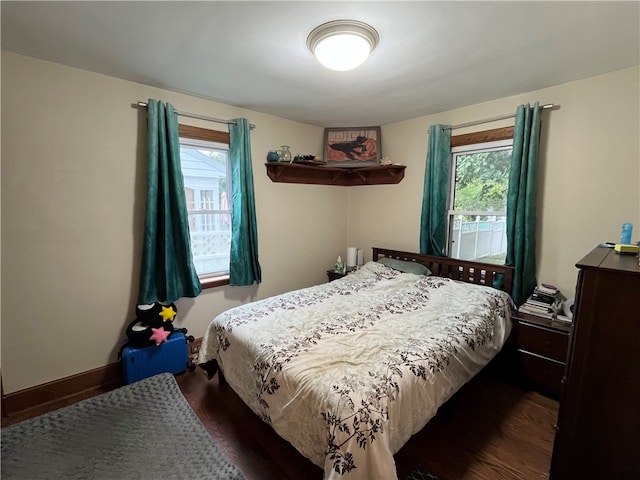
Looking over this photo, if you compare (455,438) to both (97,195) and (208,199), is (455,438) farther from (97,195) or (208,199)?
(97,195)

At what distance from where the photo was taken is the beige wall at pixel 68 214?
76.3 inches

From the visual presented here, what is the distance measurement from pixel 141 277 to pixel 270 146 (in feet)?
6.06

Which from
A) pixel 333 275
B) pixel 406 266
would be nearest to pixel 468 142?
pixel 406 266

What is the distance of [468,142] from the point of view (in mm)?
2875

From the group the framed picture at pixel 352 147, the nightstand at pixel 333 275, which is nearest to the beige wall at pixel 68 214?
the framed picture at pixel 352 147

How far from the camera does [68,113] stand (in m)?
2.07

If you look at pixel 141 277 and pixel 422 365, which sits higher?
pixel 141 277

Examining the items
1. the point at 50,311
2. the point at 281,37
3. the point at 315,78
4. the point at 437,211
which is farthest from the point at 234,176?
the point at 437,211

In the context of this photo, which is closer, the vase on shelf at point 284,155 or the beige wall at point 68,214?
the beige wall at point 68,214

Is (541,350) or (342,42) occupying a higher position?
(342,42)

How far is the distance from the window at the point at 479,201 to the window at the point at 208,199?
2.43m

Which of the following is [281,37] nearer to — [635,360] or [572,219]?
[635,360]

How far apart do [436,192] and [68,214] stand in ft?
10.6

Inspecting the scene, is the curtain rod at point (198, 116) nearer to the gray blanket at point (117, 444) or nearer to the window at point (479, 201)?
the gray blanket at point (117, 444)
